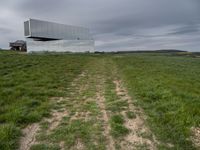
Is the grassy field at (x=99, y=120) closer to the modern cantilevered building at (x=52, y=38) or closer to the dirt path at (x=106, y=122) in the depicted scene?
the dirt path at (x=106, y=122)

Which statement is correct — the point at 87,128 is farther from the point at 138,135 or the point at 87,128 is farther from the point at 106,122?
the point at 138,135

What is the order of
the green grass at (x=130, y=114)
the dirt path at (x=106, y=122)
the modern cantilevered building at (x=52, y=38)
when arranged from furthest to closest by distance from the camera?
the modern cantilevered building at (x=52, y=38)
the green grass at (x=130, y=114)
the dirt path at (x=106, y=122)

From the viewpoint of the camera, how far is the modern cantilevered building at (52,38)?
189 feet

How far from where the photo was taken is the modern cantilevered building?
57.7m

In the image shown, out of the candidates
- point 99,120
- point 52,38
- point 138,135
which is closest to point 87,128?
point 99,120

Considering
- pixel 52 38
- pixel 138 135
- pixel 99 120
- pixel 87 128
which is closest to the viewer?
pixel 138 135

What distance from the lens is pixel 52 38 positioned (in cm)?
6278

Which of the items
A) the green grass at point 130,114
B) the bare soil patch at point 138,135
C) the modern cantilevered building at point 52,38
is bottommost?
the bare soil patch at point 138,135

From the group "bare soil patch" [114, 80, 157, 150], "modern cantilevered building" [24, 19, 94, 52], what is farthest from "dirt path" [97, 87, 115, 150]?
"modern cantilevered building" [24, 19, 94, 52]

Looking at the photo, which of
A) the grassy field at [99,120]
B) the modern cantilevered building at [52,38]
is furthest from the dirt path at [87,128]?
the modern cantilevered building at [52,38]

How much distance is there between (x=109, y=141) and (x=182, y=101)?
12.2ft

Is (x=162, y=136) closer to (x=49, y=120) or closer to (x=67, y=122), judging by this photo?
(x=67, y=122)

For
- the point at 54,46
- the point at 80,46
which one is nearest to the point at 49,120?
the point at 54,46

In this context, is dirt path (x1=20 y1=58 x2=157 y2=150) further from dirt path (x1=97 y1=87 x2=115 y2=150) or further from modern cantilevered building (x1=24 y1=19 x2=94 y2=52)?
modern cantilevered building (x1=24 y1=19 x2=94 y2=52)
